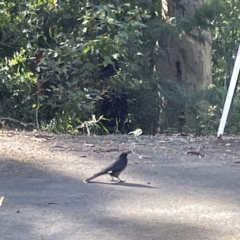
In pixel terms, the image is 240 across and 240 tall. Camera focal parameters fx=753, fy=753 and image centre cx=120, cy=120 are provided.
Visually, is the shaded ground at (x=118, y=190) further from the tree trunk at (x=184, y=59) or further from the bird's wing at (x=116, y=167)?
the tree trunk at (x=184, y=59)

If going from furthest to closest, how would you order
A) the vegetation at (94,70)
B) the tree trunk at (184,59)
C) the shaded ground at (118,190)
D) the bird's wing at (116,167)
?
the tree trunk at (184,59) → the vegetation at (94,70) → the bird's wing at (116,167) → the shaded ground at (118,190)

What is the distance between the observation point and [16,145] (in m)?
9.32

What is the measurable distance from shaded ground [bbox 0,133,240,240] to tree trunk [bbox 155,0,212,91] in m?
5.68

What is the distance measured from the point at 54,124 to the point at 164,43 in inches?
138

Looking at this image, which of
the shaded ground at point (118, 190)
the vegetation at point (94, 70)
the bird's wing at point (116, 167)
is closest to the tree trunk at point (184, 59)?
the vegetation at point (94, 70)

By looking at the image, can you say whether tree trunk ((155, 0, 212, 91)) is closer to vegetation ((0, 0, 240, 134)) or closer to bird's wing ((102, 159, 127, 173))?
vegetation ((0, 0, 240, 134))

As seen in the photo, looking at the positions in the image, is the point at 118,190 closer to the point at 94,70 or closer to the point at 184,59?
the point at 94,70

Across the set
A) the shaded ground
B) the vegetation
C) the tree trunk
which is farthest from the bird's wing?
the tree trunk

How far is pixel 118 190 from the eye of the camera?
287 inches

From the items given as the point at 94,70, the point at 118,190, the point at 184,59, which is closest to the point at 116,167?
the point at 118,190

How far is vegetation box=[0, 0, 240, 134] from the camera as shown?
13.6m

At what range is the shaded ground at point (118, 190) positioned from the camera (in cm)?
593

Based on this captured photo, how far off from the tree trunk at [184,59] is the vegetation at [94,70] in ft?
1.78

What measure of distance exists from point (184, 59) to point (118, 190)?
9.31 meters
